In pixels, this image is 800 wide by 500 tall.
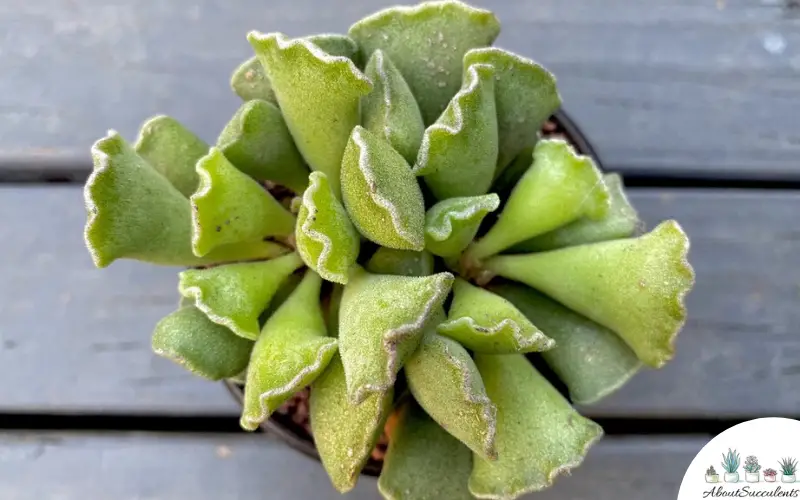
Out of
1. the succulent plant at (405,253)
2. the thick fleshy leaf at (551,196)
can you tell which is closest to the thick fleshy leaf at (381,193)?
the succulent plant at (405,253)

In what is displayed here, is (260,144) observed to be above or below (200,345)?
above

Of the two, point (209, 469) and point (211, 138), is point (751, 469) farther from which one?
point (211, 138)

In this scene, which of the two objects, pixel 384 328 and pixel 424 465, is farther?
pixel 424 465

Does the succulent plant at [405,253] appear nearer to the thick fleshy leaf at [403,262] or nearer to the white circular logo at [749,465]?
Result: the thick fleshy leaf at [403,262]

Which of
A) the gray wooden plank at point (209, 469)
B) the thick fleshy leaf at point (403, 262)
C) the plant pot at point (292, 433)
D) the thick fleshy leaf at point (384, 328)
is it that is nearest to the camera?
the thick fleshy leaf at point (384, 328)

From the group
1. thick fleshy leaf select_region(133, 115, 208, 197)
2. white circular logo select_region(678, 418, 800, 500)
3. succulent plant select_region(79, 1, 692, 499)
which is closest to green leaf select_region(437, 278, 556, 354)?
succulent plant select_region(79, 1, 692, 499)

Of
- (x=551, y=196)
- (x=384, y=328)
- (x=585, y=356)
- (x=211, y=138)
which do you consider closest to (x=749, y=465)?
(x=585, y=356)

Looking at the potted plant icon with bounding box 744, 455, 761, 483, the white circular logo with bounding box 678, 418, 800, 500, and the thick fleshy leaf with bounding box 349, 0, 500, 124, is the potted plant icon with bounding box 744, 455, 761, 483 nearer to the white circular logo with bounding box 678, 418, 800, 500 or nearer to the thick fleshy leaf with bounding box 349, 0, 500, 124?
the white circular logo with bounding box 678, 418, 800, 500

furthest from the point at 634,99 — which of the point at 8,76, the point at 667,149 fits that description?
the point at 8,76
